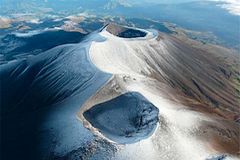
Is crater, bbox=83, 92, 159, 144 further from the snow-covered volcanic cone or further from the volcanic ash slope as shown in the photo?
the volcanic ash slope

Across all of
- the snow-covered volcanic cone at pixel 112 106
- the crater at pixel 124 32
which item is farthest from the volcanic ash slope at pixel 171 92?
the snow-covered volcanic cone at pixel 112 106

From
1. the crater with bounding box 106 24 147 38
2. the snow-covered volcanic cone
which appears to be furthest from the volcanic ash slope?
the snow-covered volcanic cone

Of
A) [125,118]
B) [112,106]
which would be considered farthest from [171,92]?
[125,118]

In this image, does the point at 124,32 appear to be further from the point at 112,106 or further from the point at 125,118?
the point at 125,118

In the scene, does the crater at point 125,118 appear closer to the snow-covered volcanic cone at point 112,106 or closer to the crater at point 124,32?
the snow-covered volcanic cone at point 112,106

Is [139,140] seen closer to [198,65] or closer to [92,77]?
[92,77]

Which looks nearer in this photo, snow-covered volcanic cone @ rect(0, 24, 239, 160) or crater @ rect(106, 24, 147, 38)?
snow-covered volcanic cone @ rect(0, 24, 239, 160)
